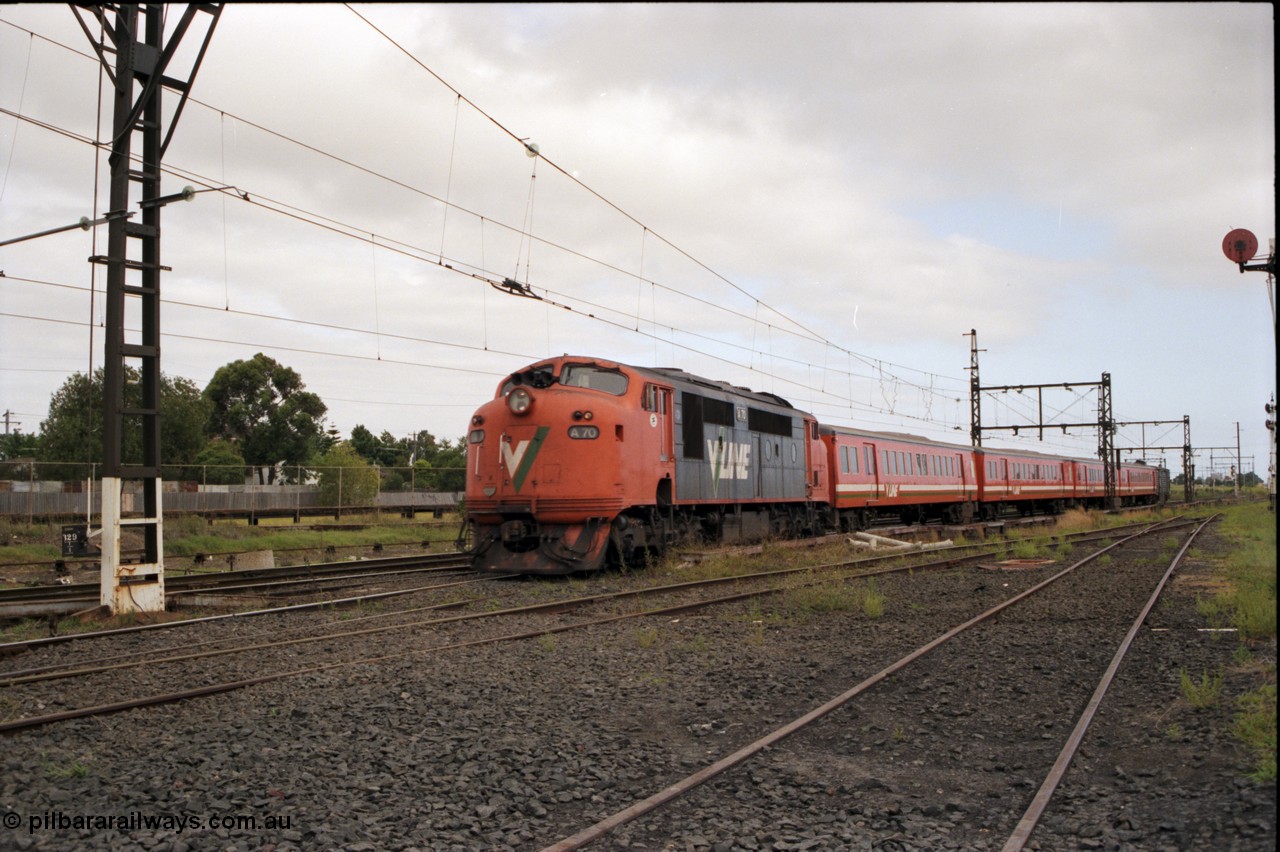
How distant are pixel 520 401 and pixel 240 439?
56.5 meters

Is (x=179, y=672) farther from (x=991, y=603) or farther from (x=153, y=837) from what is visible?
(x=991, y=603)

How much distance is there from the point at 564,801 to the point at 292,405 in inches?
2550

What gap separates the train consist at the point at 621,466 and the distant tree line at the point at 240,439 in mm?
19368

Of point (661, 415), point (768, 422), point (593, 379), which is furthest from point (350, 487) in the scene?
point (661, 415)

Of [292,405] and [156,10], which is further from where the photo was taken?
[292,405]

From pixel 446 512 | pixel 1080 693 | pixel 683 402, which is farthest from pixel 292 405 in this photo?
pixel 1080 693

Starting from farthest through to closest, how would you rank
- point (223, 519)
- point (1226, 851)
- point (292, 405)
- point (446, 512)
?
point (292, 405)
point (446, 512)
point (223, 519)
point (1226, 851)

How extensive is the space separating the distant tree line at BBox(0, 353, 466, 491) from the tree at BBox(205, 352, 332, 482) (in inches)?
2.8

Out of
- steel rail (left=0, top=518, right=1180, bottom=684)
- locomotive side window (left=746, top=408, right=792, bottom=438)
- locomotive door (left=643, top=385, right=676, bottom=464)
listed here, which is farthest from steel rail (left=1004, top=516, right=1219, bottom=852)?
locomotive side window (left=746, top=408, right=792, bottom=438)

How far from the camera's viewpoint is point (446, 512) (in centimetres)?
3894

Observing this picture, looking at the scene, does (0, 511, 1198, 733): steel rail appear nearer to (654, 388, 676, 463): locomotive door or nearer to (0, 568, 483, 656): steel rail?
(0, 568, 483, 656): steel rail

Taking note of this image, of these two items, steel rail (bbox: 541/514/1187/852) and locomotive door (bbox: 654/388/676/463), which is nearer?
steel rail (bbox: 541/514/1187/852)

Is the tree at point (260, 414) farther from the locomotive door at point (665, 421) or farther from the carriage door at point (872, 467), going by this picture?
the locomotive door at point (665, 421)

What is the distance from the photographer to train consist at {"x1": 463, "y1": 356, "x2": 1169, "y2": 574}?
14148 mm
